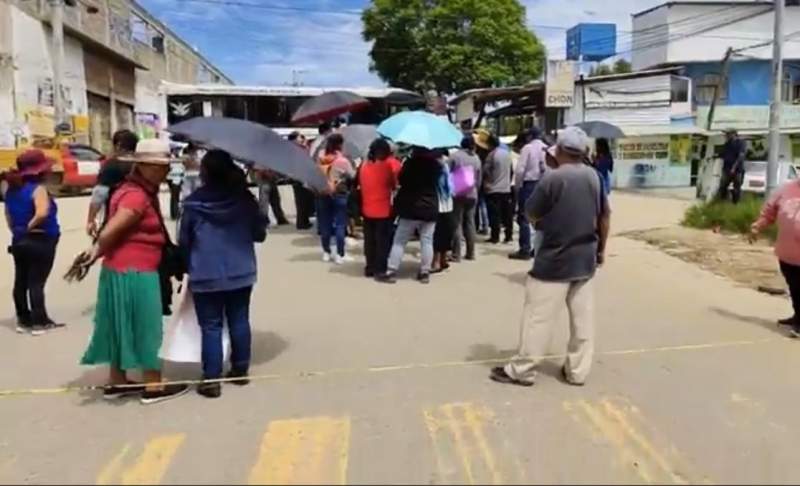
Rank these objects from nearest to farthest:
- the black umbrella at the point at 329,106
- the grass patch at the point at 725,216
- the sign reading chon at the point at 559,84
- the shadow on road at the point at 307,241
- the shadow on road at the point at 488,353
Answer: the shadow on road at the point at 488,353 → the shadow on road at the point at 307,241 → the grass patch at the point at 725,216 → the black umbrella at the point at 329,106 → the sign reading chon at the point at 559,84

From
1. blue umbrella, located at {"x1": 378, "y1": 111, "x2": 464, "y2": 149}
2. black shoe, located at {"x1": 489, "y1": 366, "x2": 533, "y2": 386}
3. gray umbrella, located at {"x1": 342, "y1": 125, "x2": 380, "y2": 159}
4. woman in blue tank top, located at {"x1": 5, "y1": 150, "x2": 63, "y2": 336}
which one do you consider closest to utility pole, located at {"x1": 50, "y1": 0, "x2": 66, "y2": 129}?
gray umbrella, located at {"x1": 342, "y1": 125, "x2": 380, "y2": 159}

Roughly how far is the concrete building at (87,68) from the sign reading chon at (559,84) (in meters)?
14.0

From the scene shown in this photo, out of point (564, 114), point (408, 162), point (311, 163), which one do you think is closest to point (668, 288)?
point (408, 162)

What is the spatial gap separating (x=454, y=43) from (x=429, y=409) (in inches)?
1407

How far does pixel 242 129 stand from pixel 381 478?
2.25m

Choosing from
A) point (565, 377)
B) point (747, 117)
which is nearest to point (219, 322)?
point (565, 377)

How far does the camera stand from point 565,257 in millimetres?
4898

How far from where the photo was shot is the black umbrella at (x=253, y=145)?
4496 millimetres

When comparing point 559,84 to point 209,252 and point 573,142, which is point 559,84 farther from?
point 209,252

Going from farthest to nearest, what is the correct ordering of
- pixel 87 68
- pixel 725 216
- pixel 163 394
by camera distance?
1. pixel 87 68
2. pixel 725 216
3. pixel 163 394

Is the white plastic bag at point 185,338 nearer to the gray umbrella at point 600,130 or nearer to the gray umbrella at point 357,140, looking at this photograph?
the gray umbrella at point 357,140

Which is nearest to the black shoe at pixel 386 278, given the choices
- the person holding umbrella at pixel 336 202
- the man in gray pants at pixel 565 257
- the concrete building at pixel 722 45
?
the person holding umbrella at pixel 336 202

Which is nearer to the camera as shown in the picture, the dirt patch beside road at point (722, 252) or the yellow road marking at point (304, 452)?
the yellow road marking at point (304, 452)

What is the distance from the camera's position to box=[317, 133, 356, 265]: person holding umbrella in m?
9.76
